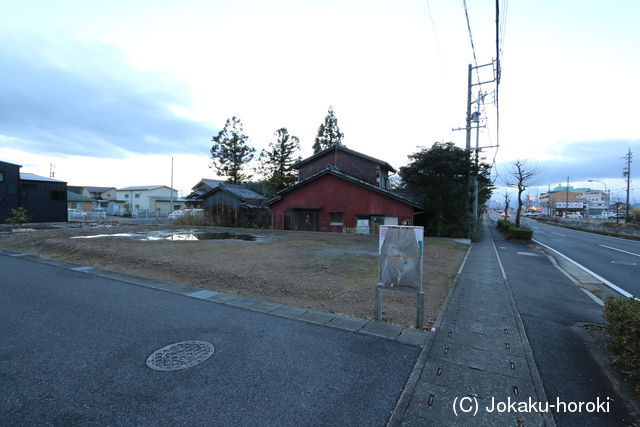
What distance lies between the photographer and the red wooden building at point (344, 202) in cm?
2183

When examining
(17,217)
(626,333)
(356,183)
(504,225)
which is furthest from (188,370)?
(17,217)

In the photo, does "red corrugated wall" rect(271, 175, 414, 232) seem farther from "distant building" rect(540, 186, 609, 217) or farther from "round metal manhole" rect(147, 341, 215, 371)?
"distant building" rect(540, 186, 609, 217)

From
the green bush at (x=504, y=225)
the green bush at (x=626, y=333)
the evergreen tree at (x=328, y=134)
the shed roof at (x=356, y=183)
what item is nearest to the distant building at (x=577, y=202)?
the green bush at (x=504, y=225)

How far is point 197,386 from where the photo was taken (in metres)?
3.11

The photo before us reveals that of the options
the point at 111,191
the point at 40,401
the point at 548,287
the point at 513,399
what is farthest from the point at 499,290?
the point at 111,191

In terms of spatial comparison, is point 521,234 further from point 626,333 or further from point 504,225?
point 626,333

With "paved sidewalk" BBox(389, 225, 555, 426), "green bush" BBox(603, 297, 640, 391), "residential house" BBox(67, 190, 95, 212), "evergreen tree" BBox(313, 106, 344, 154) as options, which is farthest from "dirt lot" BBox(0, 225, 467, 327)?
"residential house" BBox(67, 190, 95, 212)

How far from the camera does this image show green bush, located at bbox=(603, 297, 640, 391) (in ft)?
10.8

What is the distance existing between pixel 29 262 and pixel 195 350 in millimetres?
10220

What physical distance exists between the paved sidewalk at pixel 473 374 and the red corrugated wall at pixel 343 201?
16.2 meters

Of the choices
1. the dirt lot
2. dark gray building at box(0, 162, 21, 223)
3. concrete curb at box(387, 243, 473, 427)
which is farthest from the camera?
dark gray building at box(0, 162, 21, 223)

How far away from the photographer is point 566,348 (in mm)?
4168

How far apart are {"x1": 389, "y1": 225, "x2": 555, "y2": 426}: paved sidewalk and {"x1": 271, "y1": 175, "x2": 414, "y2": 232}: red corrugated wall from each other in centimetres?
1621

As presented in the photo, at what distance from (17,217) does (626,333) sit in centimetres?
3972
